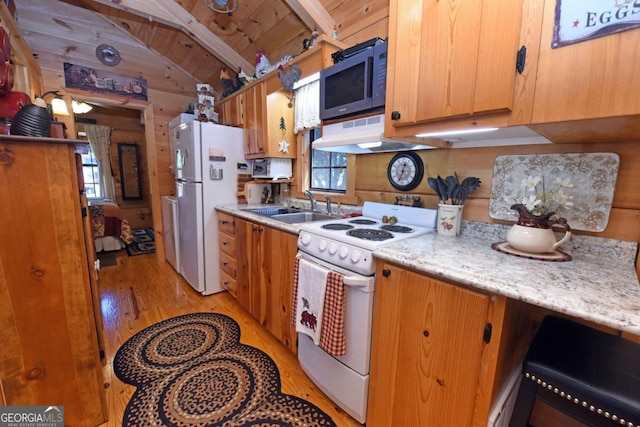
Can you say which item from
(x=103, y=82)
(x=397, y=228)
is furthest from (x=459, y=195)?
(x=103, y=82)

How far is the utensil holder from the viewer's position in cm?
141

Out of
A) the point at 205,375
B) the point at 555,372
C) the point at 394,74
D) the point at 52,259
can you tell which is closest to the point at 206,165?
the point at 52,259

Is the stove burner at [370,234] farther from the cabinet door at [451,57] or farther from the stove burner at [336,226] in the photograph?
the cabinet door at [451,57]

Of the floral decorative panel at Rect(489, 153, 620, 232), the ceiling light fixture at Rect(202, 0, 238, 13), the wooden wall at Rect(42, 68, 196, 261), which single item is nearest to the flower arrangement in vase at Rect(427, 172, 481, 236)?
the floral decorative panel at Rect(489, 153, 620, 232)

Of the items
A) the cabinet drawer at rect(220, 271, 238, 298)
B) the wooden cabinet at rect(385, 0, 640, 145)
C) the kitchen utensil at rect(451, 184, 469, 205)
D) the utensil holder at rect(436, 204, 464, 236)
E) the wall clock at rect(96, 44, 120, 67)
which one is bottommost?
the cabinet drawer at rect(220, 271, 238, 298)

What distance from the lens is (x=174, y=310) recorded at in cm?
243

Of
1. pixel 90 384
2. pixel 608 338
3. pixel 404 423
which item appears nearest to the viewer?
pixel 608 338

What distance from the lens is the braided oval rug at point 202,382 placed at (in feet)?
4.47

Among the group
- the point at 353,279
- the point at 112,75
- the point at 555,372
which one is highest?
the point at 112,75

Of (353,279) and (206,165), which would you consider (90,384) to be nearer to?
(353,279)

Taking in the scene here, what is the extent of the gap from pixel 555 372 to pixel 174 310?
2.65 meters

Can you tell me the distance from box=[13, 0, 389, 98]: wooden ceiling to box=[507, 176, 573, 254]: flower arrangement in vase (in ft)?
5.00

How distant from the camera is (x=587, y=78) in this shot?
783 mm

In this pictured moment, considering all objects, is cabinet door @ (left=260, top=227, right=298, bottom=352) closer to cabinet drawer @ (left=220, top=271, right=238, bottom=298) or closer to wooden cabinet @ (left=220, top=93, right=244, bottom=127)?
cabinet drawer @ (left=220, top=271, right=238, bottom=298)
